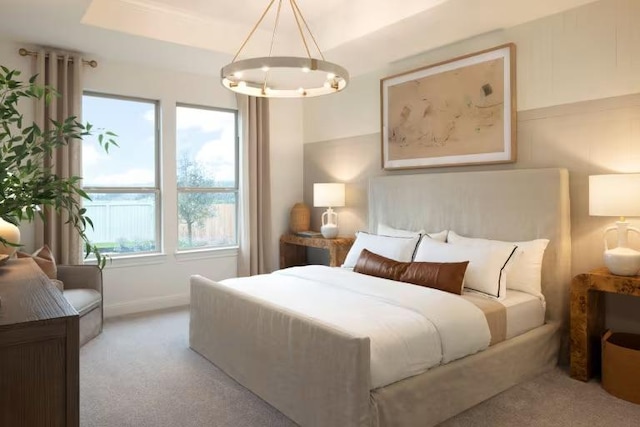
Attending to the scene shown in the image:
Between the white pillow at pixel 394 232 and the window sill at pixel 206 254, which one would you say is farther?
the window sill at pixel 206 254

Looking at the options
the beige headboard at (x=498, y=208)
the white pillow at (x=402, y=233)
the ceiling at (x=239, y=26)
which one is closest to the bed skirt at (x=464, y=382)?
the beige headboard at (x=498, y=208)

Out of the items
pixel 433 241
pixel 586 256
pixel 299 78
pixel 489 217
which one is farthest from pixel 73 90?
pixel 586 256

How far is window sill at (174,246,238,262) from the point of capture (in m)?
5.23

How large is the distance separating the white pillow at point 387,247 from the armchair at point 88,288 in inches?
89.2

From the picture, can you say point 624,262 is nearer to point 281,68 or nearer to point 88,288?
point 281,68

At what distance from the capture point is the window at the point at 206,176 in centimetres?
530

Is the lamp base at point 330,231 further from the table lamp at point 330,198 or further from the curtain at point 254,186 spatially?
the curtain at point 254,186

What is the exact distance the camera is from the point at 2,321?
118cm

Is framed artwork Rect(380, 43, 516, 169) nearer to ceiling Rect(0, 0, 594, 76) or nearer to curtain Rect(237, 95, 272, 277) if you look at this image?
ceiling Rect(0, 0, 594, 76)

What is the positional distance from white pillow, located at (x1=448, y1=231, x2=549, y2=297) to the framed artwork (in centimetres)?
77

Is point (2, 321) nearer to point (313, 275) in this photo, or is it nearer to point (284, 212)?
point (313, 275)

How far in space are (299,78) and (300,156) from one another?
3.66 feet

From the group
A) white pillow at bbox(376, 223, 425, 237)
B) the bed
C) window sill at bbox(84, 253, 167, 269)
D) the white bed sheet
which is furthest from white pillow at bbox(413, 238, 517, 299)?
window sill at bbox(84, 253, 167, 269)

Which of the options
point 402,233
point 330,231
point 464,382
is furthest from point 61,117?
point 464,382
